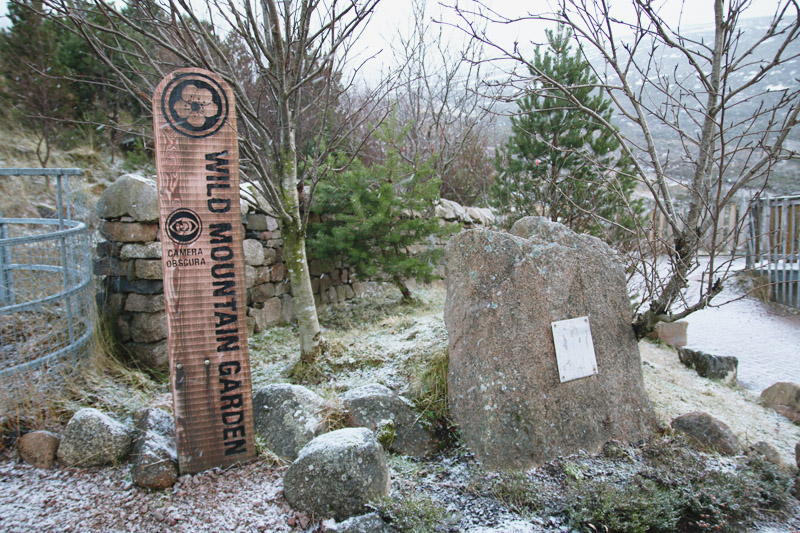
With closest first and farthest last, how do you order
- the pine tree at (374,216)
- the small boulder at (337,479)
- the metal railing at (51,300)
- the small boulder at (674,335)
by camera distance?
1. the small boulder at (337,479)
2. the metal railing at (51,300)
3. the pine tree at (374,216)
4. the small boulder at (674,335)

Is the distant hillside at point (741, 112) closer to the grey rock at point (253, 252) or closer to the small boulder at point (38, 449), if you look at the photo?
the grey rock at point (253, 252)

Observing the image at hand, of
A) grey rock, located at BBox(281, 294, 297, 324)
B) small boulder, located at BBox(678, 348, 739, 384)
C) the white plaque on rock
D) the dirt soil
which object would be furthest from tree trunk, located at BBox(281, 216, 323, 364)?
small boulder, located at BBox(678, 348, 739, 384)

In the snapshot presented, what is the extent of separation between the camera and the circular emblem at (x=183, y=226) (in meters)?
2.43

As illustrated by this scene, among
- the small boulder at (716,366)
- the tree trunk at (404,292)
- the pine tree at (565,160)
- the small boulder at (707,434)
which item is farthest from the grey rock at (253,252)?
the small boulder at (716,366)

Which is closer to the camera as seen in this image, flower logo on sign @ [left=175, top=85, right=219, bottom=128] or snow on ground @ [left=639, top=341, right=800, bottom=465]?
flower logo on sign @ [left=175, top=85, right=219, bottom=128]

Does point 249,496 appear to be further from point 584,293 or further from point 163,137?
point 584,293

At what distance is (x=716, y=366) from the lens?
516 centimetres

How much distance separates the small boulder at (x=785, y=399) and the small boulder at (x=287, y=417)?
4236 millimetres

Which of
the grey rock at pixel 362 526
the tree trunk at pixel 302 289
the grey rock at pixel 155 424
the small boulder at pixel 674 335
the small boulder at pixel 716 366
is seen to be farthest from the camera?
the small boulder at pixel 674 335

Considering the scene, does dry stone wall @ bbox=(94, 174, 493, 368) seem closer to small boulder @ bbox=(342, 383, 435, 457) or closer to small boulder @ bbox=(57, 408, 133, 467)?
small boulder @ bbox=(57, 408, 133, 467)

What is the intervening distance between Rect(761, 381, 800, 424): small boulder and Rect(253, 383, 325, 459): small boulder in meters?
4.24

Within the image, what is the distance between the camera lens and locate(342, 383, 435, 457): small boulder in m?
2.90

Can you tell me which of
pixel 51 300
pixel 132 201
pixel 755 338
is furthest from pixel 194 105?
pixel 755 338

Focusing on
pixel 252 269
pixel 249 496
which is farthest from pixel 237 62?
pixel 249 496
